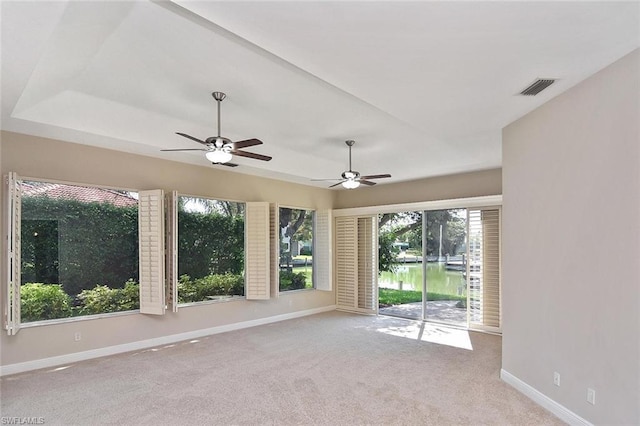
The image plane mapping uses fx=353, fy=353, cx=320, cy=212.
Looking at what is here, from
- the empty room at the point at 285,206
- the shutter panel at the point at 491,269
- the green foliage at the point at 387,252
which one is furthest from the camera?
the green foliage at the point at 387,252

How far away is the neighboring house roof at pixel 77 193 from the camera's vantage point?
13.9ft

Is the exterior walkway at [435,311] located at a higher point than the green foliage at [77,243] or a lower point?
lower

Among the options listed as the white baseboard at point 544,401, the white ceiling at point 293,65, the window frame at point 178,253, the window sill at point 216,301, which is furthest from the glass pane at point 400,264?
the white baseboard at point 544,401

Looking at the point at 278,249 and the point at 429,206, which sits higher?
the point at 429,206

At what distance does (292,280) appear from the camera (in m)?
7.44

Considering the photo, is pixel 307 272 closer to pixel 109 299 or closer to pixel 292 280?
pixel 292 280

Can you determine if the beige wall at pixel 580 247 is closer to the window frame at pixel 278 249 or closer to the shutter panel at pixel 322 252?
the window frame at pixel 278 249

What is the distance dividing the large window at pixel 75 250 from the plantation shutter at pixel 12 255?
91 millimetres

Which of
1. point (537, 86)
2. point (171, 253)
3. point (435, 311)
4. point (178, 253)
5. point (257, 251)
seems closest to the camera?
point (537, 86)

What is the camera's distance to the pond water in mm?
6559

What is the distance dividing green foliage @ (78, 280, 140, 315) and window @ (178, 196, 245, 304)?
68 centimetres

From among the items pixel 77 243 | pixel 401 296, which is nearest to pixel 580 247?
pixel 401 296

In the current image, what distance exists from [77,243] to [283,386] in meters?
3.27

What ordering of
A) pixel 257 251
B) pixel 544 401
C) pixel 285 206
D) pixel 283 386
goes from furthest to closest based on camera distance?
1. pixel 285 206
2. pixel 257 251
3. pixel 283 386
4. pixel 544 401
